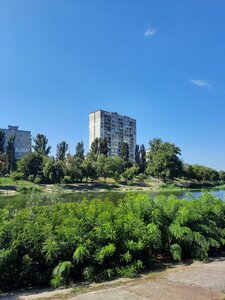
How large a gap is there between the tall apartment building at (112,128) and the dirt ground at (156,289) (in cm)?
12844

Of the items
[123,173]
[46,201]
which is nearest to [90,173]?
[123,173]

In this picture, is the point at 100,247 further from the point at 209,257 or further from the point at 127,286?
the point at 209,257

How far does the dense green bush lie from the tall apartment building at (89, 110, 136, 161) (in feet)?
417

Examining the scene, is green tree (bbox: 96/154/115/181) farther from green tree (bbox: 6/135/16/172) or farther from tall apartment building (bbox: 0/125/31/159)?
tall apartment building (bbox: 0/125/31/159)

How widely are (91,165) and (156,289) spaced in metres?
73.2

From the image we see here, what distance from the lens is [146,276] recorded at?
5594 mm

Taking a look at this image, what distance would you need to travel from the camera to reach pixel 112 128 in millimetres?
141500

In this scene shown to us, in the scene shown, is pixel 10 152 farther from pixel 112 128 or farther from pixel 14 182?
pixel 112 128

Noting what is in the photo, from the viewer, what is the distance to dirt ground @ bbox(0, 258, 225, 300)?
4.56 metres

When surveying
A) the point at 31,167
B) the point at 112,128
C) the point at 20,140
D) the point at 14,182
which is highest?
the point at 112,128

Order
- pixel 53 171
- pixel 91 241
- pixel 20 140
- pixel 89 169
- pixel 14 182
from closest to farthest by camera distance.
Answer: pixel 91 241 → pixel 14 182 → pixel 53 171 → pixel 89 169 → pixel 20 140

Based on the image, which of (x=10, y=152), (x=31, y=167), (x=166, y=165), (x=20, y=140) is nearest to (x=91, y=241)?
(x=31, y=167)

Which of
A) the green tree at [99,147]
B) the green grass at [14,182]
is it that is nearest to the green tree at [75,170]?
the green grass at [14,182]

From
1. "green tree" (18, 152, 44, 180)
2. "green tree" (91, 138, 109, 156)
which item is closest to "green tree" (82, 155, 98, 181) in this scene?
"green tree" (18, 152, 44, 180)
